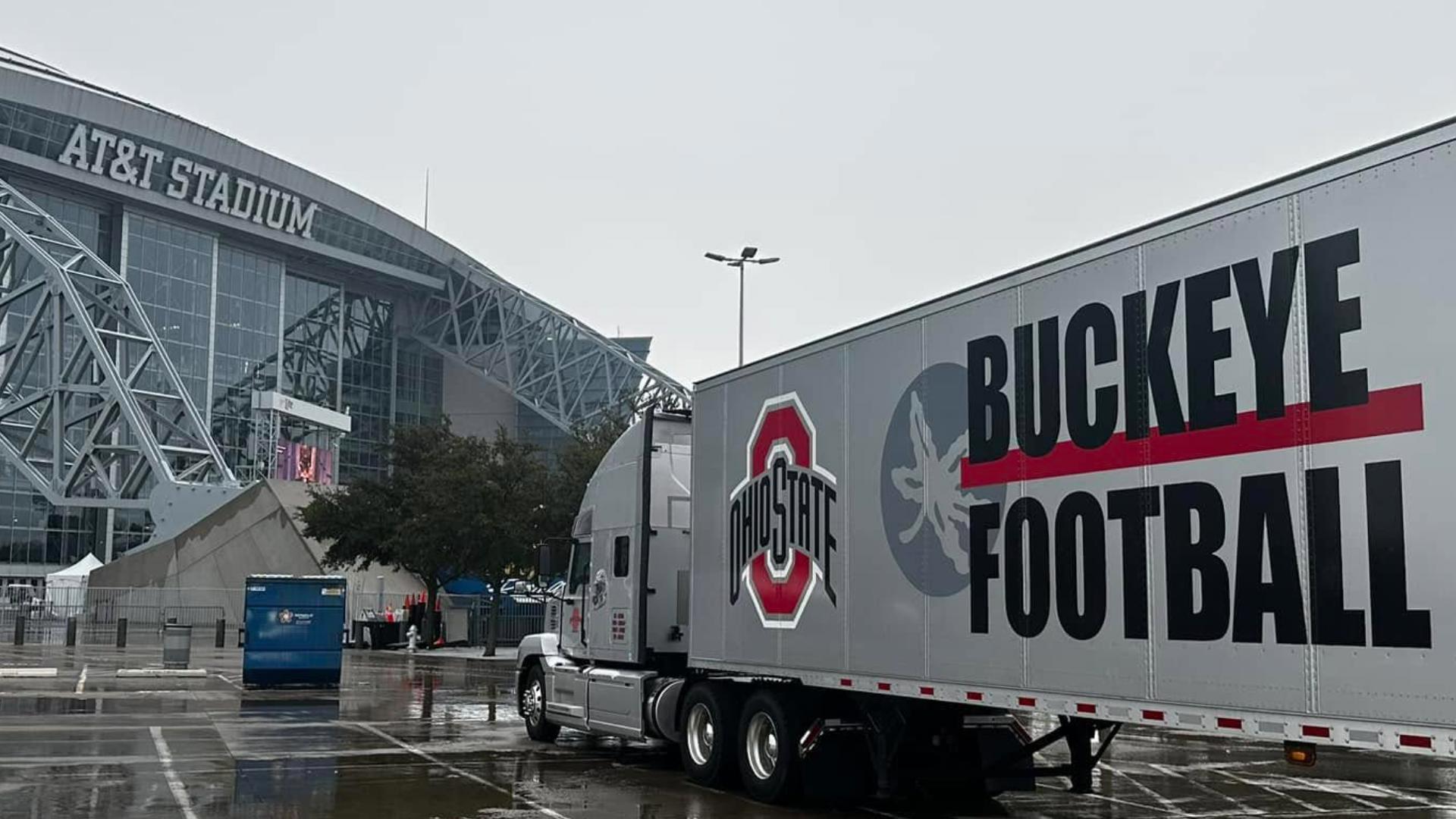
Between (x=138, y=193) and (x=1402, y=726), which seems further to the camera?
(x=138, y=193)

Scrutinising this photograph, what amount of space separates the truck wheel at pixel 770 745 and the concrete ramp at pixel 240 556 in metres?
38.4

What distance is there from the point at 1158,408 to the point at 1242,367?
2.36ft

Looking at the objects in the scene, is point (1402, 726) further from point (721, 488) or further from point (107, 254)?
point (107, 254)

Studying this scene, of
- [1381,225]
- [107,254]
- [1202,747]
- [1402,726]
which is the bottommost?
[1202,747]

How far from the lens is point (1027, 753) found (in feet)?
39.8

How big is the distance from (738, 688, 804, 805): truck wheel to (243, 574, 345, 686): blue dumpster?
1599cm

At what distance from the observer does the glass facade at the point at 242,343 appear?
292 ft

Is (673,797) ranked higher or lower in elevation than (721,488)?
lower

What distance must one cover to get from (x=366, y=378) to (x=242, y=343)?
1290 centimetres

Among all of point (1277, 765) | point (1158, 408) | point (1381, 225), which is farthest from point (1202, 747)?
point (1381, 225)

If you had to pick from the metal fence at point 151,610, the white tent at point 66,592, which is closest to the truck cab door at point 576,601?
the metal fence at point 151,610

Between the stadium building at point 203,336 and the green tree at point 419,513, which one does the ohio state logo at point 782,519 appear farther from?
the stadium building at point 203,336

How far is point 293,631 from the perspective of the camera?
27578 millimetres

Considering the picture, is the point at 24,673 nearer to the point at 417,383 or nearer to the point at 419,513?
the point at 419,513
